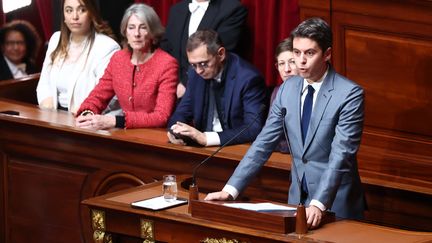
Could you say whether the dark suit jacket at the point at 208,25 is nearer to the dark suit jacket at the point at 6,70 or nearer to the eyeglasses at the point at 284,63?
the eyeglasses at the point at 284,63

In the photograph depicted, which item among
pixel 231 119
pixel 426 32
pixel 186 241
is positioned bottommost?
pixel 186 241

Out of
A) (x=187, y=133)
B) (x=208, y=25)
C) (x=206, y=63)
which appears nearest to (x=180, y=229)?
(x=187, y=133)

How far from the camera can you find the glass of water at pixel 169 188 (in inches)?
208

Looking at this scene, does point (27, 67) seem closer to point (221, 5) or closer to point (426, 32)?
point (221, 5)

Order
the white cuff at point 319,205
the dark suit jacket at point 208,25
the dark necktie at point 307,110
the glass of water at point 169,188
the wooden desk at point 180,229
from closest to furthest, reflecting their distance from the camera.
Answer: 1. the wooden desk at point 180,229
2. the white cuff at point 319,205
3. the dark necktie at point 307,110
4. the glass of water at point 169,188
5. the dark suit jacket at point 208,25

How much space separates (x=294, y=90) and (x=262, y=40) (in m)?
2.24

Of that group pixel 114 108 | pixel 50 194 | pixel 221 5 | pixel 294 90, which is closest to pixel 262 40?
pixel 221 5

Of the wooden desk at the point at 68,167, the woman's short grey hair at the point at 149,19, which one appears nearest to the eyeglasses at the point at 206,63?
the wooden desk at the point at 68,167

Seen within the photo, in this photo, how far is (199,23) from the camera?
282 inches

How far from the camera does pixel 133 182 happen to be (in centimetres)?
644

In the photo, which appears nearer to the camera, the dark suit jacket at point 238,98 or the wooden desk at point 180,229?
the wooden desk at point 180,229

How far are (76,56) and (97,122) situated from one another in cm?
78

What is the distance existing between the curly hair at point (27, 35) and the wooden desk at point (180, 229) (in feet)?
8.91

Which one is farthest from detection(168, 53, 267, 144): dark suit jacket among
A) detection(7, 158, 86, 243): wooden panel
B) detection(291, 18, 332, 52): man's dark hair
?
detection(291, 18, 332, 52): man's dark hair
